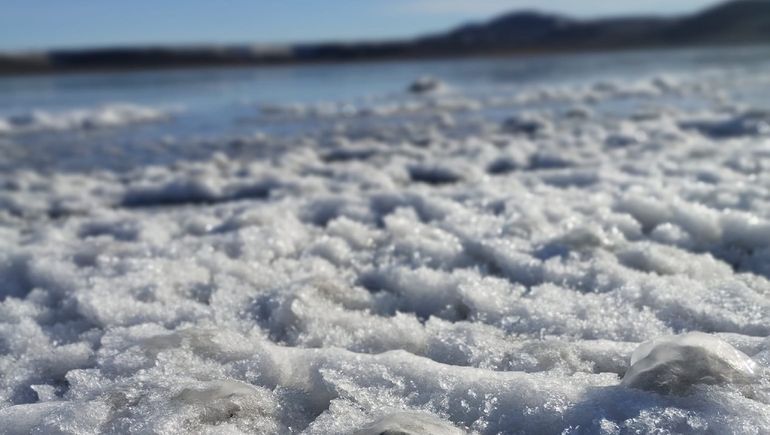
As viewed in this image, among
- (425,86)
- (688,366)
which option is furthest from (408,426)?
(425,86)

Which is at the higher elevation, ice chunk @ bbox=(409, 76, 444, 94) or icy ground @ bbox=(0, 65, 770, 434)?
icy ground @ bbox=(0, 65, 770, 434)

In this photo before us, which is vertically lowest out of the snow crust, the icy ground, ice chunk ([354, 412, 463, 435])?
the snow crust

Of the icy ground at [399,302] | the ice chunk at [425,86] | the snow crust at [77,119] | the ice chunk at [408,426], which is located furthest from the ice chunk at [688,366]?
the ice chunk at [425,86]

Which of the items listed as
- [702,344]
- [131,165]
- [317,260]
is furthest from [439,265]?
[131,165]

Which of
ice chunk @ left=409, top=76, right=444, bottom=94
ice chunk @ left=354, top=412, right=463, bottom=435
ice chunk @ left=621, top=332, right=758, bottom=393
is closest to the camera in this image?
ice chunk @ left=354, top=412, right=463, bottom=435

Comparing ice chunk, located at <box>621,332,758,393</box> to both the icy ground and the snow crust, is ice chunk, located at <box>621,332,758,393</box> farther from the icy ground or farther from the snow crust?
the snow crust

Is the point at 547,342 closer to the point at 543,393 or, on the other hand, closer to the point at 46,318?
the point at 543,393

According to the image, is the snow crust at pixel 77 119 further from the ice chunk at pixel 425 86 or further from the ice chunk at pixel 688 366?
the ice chunk at pixel 688 366

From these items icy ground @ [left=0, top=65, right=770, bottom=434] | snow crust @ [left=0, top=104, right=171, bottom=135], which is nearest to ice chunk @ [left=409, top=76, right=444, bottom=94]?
snow crust @ [left=0, top=104, right=171, bottom=135]

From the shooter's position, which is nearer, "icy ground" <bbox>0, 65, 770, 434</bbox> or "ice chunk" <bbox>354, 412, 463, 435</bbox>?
"ice chunk" <bbox>354, 412, 463, 435</bbox>
